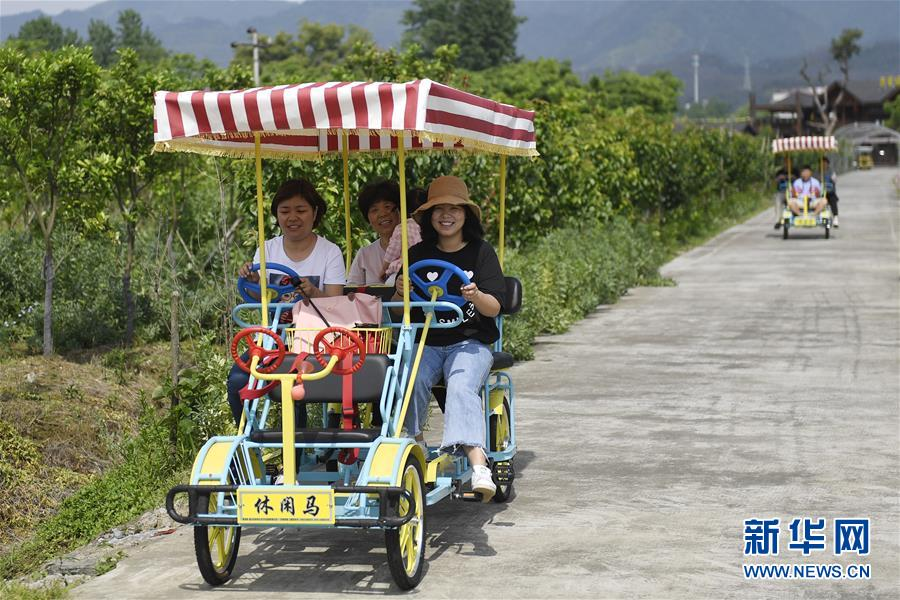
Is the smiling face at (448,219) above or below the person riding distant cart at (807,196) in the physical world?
above

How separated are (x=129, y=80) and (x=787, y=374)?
22.7 ft

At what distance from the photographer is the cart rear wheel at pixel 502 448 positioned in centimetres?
773

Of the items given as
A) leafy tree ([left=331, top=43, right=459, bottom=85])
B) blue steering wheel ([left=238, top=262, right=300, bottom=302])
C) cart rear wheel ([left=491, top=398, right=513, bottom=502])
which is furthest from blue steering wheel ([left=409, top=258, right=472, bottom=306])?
leafy tree ([left=331, top=43, right=459, bottom=85])

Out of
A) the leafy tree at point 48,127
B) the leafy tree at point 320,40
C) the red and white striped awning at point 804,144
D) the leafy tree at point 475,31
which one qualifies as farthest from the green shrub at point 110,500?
the leafy tree at point 475,31

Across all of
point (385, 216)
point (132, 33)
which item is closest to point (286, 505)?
point (385, 216)

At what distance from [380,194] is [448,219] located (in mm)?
980

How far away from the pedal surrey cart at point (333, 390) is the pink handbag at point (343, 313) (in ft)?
0.25

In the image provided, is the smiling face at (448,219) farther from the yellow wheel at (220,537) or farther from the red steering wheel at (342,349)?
the yellow wheel at (220,537)

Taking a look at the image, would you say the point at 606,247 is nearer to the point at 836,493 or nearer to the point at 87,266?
the point at 87,266

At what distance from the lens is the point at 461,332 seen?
7.45 metres

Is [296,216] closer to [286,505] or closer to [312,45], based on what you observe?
[286,505]

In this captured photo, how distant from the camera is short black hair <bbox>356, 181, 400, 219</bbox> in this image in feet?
27.5

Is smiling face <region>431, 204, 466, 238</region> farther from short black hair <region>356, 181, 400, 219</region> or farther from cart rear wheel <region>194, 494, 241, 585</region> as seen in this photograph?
cart rear wheel <region>194, 494, 241, 585</region>

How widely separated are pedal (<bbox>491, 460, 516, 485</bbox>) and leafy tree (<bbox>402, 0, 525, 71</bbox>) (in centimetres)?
12166
